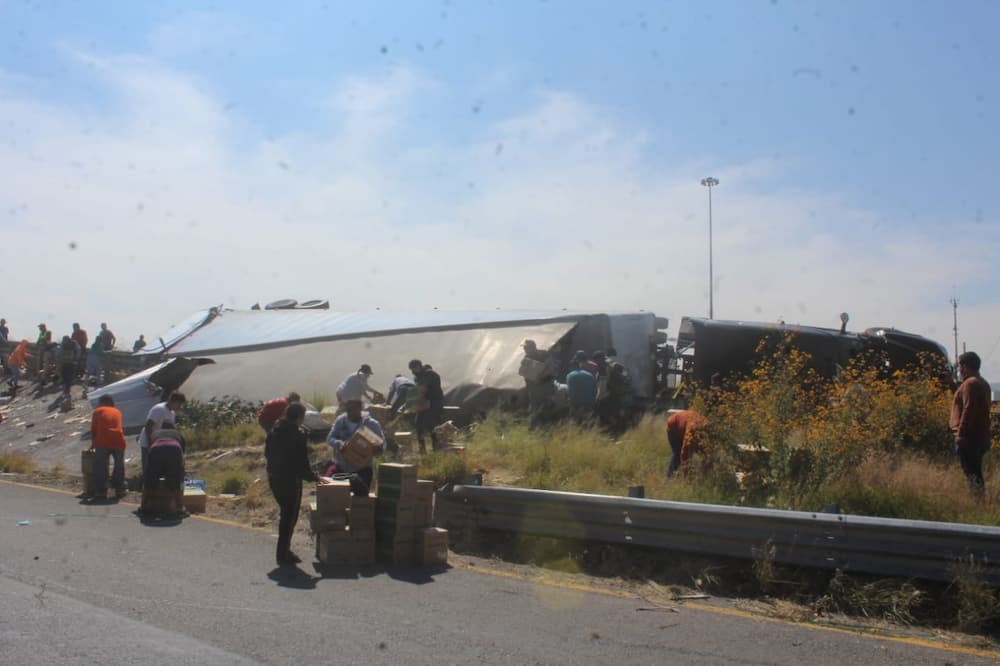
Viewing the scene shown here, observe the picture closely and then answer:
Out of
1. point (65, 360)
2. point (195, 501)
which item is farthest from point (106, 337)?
point (195, 501)

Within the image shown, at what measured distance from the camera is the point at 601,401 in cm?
1700

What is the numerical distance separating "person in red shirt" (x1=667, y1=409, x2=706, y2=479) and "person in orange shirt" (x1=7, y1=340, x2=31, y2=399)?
76.0 ft

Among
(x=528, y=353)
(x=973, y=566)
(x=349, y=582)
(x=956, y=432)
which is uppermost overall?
(x=528, y=353)

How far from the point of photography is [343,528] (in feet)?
29.7

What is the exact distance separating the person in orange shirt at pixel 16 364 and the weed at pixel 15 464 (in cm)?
972

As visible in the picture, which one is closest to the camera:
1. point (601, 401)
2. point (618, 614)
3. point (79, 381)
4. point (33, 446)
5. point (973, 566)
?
point (973, 566)

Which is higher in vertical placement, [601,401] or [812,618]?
[601,401]

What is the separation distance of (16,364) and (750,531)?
1042 inches

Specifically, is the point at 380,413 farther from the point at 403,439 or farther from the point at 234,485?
the point at 234,485

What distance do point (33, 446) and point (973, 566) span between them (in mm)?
19717

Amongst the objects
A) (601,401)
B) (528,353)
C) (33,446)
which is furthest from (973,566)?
(33,446)

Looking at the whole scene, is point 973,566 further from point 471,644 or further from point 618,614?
point 471,644

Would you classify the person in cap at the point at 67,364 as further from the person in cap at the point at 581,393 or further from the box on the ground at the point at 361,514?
the box on the ground at the point at 361,514

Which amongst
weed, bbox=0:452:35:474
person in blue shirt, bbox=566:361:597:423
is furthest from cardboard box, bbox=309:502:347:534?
weed, bbox=0:452:35:474
